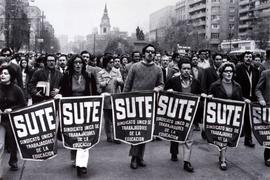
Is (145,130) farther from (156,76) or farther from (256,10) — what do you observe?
(256,10)

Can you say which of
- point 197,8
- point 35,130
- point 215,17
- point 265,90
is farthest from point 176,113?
point 197,8

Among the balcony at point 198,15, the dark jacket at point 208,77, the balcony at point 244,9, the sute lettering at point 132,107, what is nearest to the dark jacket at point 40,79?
the sute lettering at point 132,107

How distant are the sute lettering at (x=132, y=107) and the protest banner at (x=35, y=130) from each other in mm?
1066

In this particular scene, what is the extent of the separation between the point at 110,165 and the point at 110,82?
258cm

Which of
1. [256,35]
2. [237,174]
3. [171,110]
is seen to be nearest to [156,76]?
[171,110]

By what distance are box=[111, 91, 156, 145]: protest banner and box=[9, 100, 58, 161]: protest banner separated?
1044 millimetres

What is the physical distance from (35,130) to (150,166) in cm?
206

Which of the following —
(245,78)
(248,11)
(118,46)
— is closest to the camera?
(245,78)

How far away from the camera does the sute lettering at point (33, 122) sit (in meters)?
6.07

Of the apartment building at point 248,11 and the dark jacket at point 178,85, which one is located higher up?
the apartment building at point 248,11

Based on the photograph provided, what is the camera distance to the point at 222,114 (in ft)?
22.1

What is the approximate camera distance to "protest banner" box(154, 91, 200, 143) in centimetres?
673

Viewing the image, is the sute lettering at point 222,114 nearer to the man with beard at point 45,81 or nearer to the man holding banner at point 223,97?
the man holding banner at point 223,97

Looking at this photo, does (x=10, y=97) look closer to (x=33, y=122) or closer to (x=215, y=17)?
(x=33, y=122)
